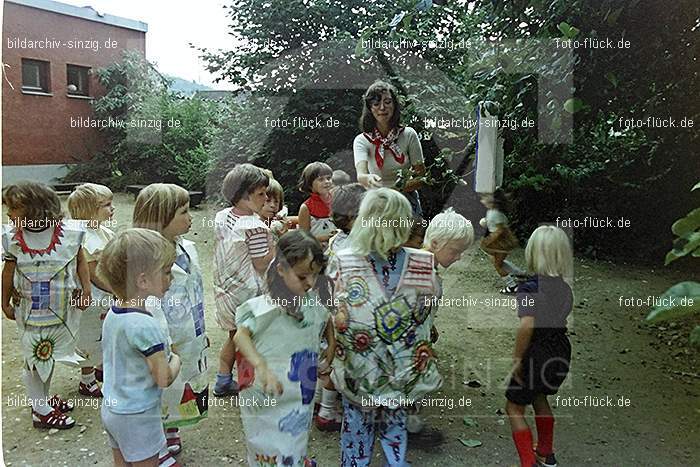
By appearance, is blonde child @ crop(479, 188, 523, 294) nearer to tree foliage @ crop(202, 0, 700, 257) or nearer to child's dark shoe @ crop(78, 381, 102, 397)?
tree foliage @ crop(202, 0, 700, 257)

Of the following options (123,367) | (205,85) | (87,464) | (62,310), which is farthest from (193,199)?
(87,464)

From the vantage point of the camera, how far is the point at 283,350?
1477mm

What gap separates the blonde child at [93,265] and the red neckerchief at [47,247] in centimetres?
7

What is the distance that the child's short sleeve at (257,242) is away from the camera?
1942 millimetres

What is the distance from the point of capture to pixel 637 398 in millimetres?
2311

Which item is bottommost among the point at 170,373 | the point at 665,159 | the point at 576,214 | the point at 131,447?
the point at 131,447

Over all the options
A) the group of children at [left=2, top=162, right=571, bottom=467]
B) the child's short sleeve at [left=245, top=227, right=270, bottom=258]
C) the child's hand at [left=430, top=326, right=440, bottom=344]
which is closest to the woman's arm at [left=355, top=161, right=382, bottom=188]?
the group of children at [left=2, top=162, right=571, bottom=467]

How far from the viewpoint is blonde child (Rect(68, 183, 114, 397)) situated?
6.59 feet

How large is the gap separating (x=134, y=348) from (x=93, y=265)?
0.80m

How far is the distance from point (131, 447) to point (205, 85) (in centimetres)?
112

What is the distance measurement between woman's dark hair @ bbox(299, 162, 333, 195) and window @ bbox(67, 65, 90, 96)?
74cm

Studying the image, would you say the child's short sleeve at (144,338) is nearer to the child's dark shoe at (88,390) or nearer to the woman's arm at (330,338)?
the woman's arm at (330,338)

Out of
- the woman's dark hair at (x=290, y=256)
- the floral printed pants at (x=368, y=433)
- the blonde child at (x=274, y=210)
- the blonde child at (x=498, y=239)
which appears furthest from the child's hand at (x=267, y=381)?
the blonde child at (x=498, y=239)

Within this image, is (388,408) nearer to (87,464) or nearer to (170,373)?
(170,373)
